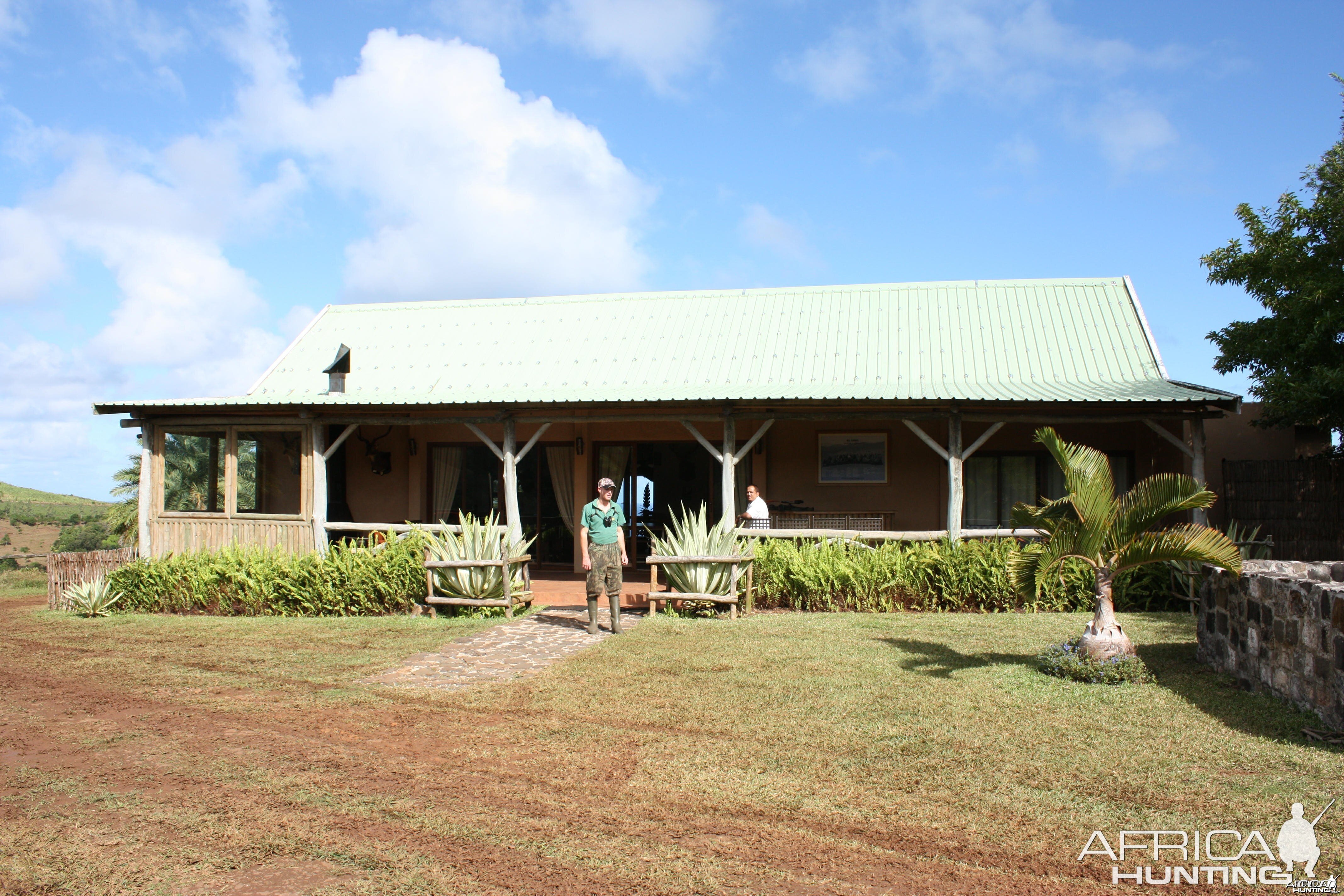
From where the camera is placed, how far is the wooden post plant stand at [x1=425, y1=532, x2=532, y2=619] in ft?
34.5

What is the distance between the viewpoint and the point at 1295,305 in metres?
12.0

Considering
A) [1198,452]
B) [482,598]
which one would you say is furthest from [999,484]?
[482,598]

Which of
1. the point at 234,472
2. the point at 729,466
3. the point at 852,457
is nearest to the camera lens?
the point at 729,466

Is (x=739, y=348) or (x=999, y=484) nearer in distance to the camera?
(x=999, y=484)

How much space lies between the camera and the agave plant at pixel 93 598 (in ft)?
37.8

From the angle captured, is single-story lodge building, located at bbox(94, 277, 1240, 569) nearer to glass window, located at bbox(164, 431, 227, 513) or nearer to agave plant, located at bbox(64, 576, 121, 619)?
glass window, located at bbox(164, 431, 227, 513)

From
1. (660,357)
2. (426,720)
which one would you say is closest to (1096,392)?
(660,357)

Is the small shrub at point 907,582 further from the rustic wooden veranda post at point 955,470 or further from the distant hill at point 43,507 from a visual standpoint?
the distant hill at point 43,507

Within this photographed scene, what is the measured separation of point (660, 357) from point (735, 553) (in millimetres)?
5106

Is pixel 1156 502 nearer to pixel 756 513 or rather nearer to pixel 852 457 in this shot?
pixel 756 513

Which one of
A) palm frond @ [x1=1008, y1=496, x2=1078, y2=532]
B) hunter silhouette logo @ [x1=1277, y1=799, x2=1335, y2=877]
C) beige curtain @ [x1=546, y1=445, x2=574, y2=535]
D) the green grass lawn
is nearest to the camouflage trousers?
the green grass lawn

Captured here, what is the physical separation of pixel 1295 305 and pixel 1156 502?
721 cm

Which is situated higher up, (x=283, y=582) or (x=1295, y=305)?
(x=1295, y=305)

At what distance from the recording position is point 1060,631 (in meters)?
8.99
